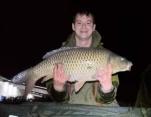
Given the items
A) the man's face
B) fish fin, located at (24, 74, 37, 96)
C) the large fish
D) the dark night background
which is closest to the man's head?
the man's face

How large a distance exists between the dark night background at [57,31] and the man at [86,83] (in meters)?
13.7

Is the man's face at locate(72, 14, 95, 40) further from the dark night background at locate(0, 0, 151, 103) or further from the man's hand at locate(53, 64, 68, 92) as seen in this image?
the dark night background at locate(0, 0, 151, 103)

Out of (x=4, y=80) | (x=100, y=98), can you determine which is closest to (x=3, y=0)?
(x=4, y=80)

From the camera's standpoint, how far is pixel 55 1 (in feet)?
83.9

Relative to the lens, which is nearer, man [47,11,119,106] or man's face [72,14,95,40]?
man [47,11,119,106]

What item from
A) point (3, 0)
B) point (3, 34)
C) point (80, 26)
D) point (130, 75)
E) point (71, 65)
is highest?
point (3, 0)

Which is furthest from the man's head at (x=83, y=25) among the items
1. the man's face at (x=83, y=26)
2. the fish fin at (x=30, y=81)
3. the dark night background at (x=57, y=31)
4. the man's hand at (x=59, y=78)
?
the dark night background at (x=57, y=31)

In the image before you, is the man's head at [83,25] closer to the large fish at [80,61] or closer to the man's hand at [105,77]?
the large fish at [80,61]

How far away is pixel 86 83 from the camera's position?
13.1 ft

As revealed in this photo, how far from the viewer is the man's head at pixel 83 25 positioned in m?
3.95

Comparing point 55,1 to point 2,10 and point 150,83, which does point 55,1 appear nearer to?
point 2,10

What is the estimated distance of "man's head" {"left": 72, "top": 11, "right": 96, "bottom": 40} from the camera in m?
3.95

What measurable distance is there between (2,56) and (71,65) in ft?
51.7

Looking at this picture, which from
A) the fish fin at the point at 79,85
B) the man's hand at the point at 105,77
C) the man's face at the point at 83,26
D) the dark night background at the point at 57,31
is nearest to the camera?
the man's hand at the point at 105,77
